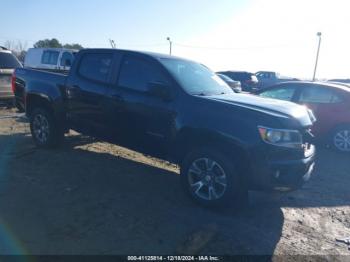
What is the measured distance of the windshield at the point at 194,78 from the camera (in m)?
5.08

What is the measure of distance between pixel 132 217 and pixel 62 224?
794mm

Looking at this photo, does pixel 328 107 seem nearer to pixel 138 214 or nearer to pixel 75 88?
pixel 75 88

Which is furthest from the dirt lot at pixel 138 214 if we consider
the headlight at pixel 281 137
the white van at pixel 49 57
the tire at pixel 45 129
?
the white van at pixel 49 57

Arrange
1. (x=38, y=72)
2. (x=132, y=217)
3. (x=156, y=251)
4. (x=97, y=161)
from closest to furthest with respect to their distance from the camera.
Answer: (x=156, y=251) → (x=132, y=217) → (x=97, y=161) → (x=38, y=72)

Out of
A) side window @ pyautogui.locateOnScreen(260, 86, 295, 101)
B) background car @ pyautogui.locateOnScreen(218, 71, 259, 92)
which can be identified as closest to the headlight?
side window @ pyautogui.locateOnScreen(260, 86, 295, 101)

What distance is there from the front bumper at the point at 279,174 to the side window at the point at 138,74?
1.82m

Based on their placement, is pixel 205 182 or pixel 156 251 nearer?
pixel 156 251

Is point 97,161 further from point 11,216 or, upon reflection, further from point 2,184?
point 11,216

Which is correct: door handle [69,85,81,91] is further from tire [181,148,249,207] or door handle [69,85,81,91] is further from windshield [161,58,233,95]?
tire [181,148,249,207]

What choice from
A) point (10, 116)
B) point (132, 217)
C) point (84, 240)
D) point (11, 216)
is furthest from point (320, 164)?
point (10, 116)

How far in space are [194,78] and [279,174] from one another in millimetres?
1977

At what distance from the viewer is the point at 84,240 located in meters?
3.67

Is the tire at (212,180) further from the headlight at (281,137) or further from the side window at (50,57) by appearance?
the side window at (50,57)

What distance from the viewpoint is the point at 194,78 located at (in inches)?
213
